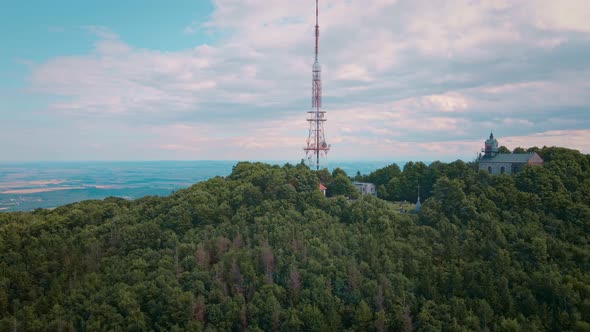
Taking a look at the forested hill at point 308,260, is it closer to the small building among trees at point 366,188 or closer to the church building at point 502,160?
the church building at point 502,160

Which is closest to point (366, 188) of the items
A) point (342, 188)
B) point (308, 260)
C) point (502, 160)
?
point (342, 188)

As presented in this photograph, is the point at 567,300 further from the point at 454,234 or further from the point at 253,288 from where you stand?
the point at 253,288

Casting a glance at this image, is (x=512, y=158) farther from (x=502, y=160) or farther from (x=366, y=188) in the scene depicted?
(x=366, y=188)

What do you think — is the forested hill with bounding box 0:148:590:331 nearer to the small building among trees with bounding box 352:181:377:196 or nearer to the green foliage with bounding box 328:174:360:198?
the green foliage with bounding box 328:174:360:198

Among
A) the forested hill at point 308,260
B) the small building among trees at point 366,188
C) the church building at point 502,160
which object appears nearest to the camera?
the forested hill at point 308,260

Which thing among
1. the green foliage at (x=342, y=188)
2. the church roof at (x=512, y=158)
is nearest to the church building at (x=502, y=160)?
the church roof at (x=512, y=158)

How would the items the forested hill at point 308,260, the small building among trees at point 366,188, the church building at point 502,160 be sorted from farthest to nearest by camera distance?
the small building among trees at point 366,188 → the church building at point 502,160 → the forested hill at point 308,260
